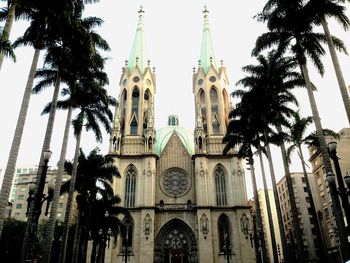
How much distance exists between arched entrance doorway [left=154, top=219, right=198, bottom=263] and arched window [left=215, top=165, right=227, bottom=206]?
5.21 m

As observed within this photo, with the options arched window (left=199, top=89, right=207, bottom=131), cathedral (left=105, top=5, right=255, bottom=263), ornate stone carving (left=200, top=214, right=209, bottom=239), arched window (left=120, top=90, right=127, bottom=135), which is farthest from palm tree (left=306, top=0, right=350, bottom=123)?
arched window (left=120, top=90, right=127, bottom=135)

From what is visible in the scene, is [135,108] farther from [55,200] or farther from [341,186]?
[341,186]

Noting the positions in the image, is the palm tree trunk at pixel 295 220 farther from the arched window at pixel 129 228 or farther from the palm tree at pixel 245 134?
the arched window at pixel 129 228

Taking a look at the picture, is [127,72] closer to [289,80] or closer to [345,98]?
[289,80]

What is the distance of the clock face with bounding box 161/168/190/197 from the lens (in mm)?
42938

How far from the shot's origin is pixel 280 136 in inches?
942

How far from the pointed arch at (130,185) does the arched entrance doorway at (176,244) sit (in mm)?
5208

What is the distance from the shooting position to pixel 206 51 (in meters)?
55.5

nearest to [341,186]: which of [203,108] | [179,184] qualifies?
[179,184]

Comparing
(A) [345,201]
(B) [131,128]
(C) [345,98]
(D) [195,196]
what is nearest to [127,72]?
(B) [131,128]

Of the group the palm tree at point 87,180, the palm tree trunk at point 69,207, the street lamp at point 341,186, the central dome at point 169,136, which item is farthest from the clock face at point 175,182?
the street lamp at point 341,186

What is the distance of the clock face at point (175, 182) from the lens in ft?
141

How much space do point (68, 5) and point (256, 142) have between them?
62.2 ft

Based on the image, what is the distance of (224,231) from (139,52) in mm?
31879
